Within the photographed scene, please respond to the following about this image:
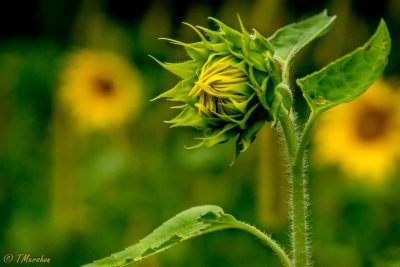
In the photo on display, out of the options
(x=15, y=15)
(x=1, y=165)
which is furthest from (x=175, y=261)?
(x=15, y=15)

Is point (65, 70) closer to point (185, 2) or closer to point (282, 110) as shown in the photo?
point (185, 2)

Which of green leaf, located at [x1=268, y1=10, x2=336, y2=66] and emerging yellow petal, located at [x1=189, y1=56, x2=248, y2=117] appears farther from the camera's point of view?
green leaf, located at [x1=268, y1=10, x2=336, y2=66]

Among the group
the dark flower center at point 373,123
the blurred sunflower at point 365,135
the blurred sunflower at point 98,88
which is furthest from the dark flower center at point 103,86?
the dark flower center at point 373,123

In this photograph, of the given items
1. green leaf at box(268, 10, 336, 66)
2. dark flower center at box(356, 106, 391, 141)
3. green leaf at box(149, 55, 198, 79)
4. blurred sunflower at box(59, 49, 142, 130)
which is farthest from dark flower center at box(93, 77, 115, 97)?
green leaf at box(149, 55, 198, 79)

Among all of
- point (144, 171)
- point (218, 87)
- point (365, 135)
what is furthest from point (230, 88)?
point (144, 171)

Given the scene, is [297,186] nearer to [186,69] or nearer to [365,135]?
[186,69]

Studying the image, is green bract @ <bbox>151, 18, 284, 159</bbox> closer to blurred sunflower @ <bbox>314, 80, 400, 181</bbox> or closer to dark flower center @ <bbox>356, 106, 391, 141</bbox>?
blurred sunflower @ <bbox>314, 80, 400, 181</bbox>

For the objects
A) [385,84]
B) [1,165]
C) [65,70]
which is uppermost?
[385,84]
